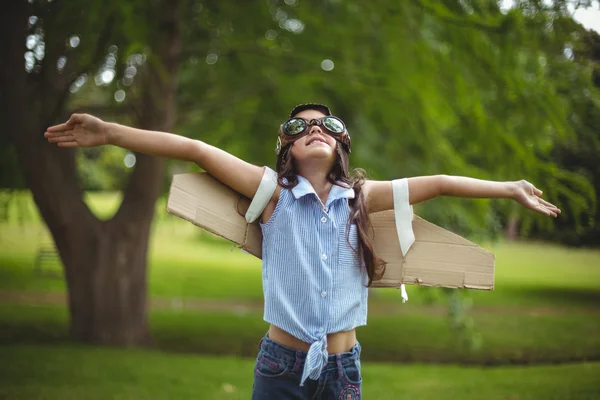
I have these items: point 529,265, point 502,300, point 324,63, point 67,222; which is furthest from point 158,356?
point 529,265

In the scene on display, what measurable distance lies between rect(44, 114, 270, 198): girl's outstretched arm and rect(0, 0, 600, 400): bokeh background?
1.71 m

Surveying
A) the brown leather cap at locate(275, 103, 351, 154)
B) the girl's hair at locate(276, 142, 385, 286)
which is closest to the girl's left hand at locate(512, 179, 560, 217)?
the girl's hair at locate(276, 142, 385, 286)

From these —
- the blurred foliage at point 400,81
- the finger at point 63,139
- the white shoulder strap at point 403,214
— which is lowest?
the white shoulder strap at point 403,214

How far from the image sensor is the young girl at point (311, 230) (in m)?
2.22

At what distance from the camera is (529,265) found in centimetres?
1752

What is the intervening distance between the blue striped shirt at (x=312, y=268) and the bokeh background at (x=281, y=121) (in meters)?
1.72

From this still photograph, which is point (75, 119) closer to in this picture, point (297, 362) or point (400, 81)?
point (297, 362)

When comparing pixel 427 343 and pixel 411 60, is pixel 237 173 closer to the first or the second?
pixel 411 60

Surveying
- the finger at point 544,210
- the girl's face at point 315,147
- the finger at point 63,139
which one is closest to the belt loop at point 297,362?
the girl's face at point 315,147

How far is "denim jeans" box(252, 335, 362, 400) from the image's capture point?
2229 mm

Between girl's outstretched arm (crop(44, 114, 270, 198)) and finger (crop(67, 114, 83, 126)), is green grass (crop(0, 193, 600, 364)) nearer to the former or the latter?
girl's outstretched arm (crop(44, 114, 270, 198))

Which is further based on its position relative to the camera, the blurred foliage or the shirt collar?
the blurred foliage

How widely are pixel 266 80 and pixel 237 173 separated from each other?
5560mm

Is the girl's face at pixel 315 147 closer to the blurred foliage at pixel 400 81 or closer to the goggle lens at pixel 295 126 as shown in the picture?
the goggle lens at pixel 295 126
